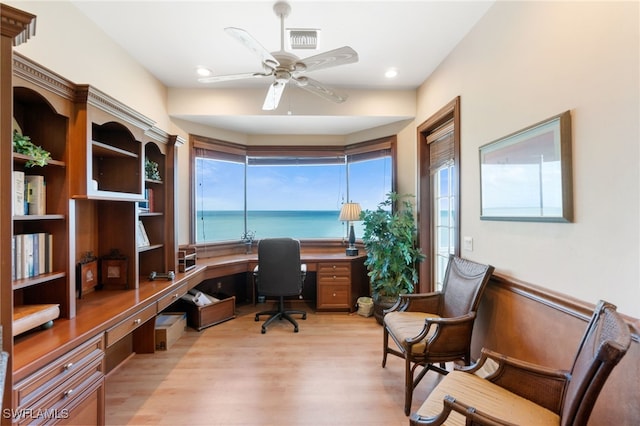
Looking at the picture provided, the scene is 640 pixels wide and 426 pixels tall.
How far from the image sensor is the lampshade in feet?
11.9

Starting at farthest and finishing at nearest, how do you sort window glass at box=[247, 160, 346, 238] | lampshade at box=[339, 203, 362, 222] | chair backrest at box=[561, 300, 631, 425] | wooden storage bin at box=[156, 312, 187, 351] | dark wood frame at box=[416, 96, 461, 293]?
window glass at box=[247, 160, 346, 238] → lampshade at box=[339, 203, 362, 222] → dark wood frame at box=[416, 96, 461, 293] → wooden storage bin at box=[156, 312, 187, 351] → chair backrest at box=[561, 300, 631, 425]

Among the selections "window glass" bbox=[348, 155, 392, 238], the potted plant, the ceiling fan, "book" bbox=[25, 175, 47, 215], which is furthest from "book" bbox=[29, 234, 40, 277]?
"window glass" bbox=[348, 155, 392, 238]

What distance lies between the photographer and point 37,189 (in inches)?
61.7

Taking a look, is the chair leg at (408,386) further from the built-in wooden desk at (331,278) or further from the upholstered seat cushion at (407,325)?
the built-in wooden desk at (331,278)

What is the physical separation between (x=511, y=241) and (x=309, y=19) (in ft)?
7.47

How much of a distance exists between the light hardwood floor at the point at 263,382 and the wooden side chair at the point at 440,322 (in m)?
0.24

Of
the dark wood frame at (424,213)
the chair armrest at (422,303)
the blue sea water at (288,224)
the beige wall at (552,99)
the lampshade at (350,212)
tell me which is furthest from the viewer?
the blue sea water at (288,224)

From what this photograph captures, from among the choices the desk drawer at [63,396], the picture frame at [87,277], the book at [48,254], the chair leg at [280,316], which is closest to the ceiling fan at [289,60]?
the book at [48,254]

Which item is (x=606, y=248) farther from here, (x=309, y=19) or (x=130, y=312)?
(x=130, y=312)

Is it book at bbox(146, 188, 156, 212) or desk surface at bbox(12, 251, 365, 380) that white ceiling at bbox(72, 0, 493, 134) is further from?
desk surface at bbox(12, 251, 365, 380)

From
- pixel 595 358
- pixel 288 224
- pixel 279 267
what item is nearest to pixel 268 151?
pixel 288 224

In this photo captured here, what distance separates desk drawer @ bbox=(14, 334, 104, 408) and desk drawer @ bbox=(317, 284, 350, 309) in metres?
2.41

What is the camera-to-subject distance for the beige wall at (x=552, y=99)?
1130mm

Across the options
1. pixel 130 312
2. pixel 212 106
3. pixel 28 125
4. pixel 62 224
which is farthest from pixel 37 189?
pixel 212 106
